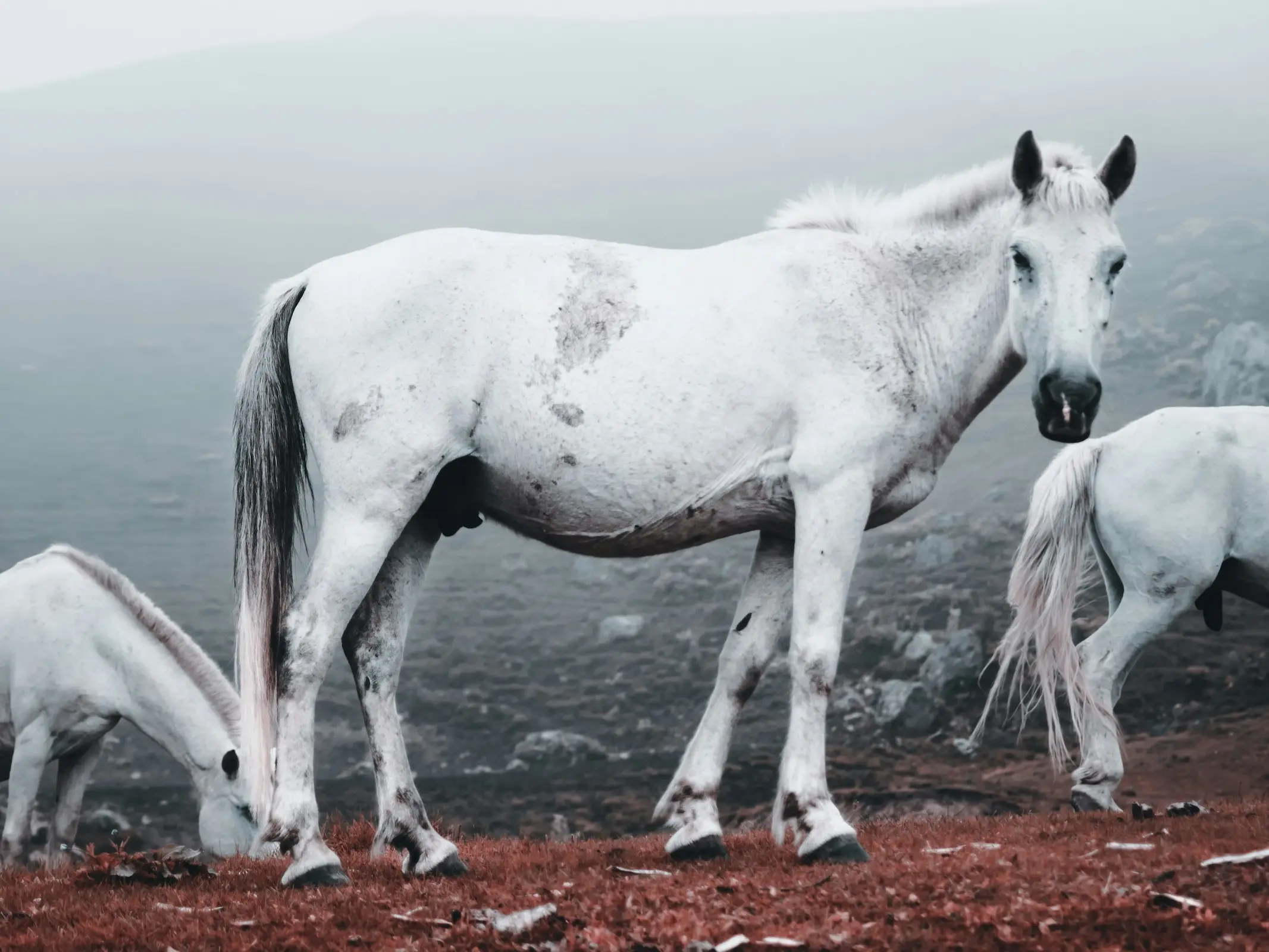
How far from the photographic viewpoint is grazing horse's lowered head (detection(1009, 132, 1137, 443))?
440 centimetres

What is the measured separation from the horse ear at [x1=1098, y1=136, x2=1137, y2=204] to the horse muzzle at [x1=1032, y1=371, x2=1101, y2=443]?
86 centimetres

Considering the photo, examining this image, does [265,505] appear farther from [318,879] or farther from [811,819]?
[811,819]

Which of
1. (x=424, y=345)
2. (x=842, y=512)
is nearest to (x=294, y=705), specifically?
(x=424, y=345)

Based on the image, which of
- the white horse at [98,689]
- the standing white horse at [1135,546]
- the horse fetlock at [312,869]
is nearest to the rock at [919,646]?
the standing white horse at [1135,546]

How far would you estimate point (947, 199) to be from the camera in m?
5.16

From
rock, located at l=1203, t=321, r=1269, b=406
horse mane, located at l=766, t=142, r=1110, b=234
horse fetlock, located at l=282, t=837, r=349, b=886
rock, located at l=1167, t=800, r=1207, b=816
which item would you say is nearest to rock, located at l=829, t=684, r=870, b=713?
rock, located at l=1203, t=321, r=1269, b=406

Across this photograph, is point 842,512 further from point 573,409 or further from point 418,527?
point 418,527

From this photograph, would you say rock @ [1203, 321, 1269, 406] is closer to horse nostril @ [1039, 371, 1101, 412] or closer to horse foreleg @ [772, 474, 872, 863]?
horse nostril @ [1039, 371, 1101, 412]

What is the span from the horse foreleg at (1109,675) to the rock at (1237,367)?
11764 mm

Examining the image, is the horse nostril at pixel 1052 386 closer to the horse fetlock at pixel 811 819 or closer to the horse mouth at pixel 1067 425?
the horse mouth at pixel 1067 425

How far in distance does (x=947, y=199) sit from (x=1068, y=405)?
121 centimetres

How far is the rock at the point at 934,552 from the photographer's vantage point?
17141 millimetres

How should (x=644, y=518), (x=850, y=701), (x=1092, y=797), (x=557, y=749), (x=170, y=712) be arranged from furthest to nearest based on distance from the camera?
(x=557, y=749) → (x=850, y=701) → (x=170, y=712) → (x=1092, y=797) → (x=644, y=518)

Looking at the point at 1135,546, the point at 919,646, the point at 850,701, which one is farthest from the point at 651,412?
the point at 919,646
